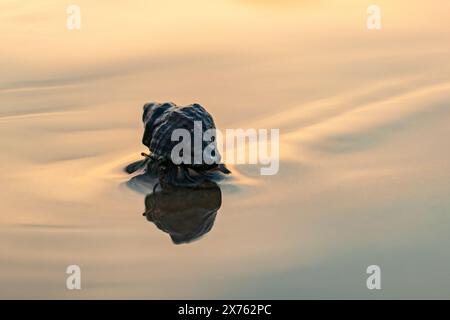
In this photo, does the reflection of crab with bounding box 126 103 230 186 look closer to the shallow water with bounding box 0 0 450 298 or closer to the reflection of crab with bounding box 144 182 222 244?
the reflection of crab with bounding box 144 182 222 244

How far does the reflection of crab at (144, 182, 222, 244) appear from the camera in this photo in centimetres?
559

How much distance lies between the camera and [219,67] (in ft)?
27.3

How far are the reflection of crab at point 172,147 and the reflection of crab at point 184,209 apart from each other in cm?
10

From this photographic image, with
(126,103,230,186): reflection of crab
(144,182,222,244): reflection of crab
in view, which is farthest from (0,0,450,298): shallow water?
(126,103,230,186): reflection of crab

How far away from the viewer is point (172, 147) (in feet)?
20.3

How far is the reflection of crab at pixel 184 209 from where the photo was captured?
559 cm

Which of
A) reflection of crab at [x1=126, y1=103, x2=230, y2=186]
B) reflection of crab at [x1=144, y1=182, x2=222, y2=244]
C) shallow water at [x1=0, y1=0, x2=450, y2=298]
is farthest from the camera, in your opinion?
reflection of crab at [x1=126, y1=103, x2=230, y2=186]

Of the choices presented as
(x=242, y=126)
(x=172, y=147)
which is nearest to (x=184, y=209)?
(x=172, y=147)

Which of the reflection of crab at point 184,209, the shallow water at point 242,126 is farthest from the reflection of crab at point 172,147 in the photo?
the shallow water at point 242,126

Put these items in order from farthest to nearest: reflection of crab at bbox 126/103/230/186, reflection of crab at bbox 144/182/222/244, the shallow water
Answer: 1. reflection of crab at bbox 126/103/230/186
2. reflection of crab at bbox 144/182/222/244
3. the shallow water

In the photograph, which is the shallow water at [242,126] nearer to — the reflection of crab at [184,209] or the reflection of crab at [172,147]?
the reflection of crab at [184,209]

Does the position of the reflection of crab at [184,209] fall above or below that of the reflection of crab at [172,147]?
below

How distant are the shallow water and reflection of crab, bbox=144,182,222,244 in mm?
81

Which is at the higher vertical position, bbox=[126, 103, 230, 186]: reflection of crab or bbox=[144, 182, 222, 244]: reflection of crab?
bbox=[126, 103, 230, 186]: reflection of crab
